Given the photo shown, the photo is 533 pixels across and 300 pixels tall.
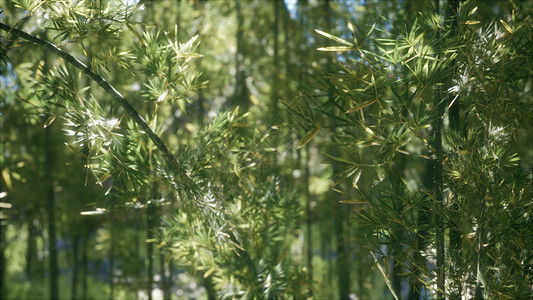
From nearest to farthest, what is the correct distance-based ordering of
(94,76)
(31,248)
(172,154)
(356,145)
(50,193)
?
(356,145), (94,76), (172,154), (50,193), (31,248)

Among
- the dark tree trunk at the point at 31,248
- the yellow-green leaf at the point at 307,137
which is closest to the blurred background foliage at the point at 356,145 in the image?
the yellow-green leaf at the point at 307,137

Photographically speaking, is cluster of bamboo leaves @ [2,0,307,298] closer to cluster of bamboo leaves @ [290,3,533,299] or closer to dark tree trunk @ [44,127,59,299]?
cluster of bamboo leaves @ [290,3,533,299]

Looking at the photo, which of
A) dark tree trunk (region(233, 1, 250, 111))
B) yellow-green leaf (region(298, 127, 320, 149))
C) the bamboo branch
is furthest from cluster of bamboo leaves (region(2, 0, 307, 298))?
dark tree trunk (region(233, 1, 250, 111))

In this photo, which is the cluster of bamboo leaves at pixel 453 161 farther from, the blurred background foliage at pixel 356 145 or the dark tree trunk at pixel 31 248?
the dark tree trunk at pixel 31 248

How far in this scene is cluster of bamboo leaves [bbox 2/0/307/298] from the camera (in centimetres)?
151

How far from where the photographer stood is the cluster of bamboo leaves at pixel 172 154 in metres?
1.51

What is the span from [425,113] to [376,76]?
23cm

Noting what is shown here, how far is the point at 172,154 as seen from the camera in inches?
70.3

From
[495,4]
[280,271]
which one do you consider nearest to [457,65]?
[280,271]

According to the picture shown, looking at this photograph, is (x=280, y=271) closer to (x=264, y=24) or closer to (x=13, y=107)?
(x=13, y=107)

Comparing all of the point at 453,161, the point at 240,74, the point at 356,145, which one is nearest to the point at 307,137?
the point at 356,145

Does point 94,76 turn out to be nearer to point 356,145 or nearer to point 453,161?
point 356,145

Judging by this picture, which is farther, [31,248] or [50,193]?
[31,248]

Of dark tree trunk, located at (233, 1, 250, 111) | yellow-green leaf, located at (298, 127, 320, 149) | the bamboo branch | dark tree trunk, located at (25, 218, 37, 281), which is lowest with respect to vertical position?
dark tree trunk, located at (25, 218, 37, 281)
